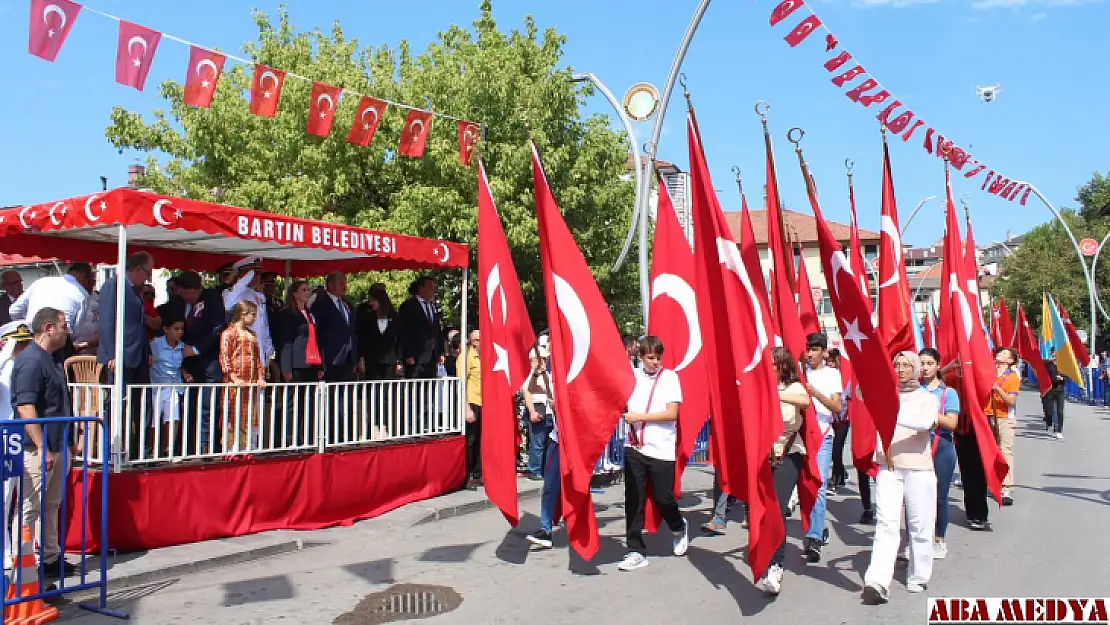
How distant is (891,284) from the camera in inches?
360

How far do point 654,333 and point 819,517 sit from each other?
7.29 ft

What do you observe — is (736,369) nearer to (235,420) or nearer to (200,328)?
(235,420)

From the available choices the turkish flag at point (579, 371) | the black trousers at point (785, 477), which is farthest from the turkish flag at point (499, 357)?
the black trousers at point (785, 477)

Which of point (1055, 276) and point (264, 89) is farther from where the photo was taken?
point (1055, 276)

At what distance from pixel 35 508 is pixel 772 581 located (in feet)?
16.2

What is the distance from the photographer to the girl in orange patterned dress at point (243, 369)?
8.95 metres

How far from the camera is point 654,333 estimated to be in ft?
29.5

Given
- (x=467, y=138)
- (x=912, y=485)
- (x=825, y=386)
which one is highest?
(x=467, y=138)

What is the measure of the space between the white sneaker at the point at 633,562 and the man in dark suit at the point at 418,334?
15.5ft

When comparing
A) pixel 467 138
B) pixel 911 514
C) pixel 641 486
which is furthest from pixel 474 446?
pixel 911 514

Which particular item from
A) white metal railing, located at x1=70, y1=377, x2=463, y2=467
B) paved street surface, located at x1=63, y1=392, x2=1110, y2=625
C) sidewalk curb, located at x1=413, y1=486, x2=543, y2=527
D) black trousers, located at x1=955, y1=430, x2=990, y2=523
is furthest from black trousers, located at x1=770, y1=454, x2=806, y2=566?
white metal railing, located at x1=70, y1=377, x2=463, y2=467

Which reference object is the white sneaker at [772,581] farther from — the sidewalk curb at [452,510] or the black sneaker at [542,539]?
the sidewalk curb at [452,510]

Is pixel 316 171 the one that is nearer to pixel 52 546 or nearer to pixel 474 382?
pixel 474 382

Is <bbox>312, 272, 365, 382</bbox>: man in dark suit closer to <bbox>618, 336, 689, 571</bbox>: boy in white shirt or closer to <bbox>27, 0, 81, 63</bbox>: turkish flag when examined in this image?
<bbox>27, 0, 81, 63</bbox>: turkish flag
